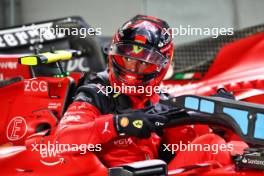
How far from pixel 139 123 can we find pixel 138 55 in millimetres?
378

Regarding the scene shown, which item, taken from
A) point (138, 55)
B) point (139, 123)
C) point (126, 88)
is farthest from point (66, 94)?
point (139, 123)

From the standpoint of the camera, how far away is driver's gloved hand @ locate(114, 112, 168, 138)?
84.6 inches

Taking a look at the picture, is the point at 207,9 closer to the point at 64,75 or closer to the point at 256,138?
the point at 64,75

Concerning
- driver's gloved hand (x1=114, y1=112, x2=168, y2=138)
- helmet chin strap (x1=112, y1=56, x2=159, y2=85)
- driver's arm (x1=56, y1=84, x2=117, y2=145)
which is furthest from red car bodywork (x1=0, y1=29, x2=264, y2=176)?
helmet chin strap (x1=112, y1=56, x2=159, y2=85)

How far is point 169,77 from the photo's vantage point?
4.57 meters

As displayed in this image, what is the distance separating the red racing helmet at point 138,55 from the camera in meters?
2.44

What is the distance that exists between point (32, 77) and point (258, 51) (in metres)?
1.53

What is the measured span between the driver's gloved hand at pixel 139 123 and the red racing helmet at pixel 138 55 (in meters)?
0.33

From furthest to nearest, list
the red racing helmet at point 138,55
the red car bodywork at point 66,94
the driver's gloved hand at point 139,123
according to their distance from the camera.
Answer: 1. the red racing helmet at point 138,55
2. the red car bodywork at point 66,94
3. the driver's gloved hand at point 139,123

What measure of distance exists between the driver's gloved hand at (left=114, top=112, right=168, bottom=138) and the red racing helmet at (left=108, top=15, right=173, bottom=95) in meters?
0.33

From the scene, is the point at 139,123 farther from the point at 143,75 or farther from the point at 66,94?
the point at 66,94

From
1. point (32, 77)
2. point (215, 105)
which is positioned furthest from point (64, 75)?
point (215, 105)

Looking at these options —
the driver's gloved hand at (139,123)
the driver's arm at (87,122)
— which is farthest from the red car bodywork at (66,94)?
the driver's gloved hand at (139,123)

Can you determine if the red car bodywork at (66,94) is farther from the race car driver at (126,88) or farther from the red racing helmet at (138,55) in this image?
the red racing helmet at (138,55)
